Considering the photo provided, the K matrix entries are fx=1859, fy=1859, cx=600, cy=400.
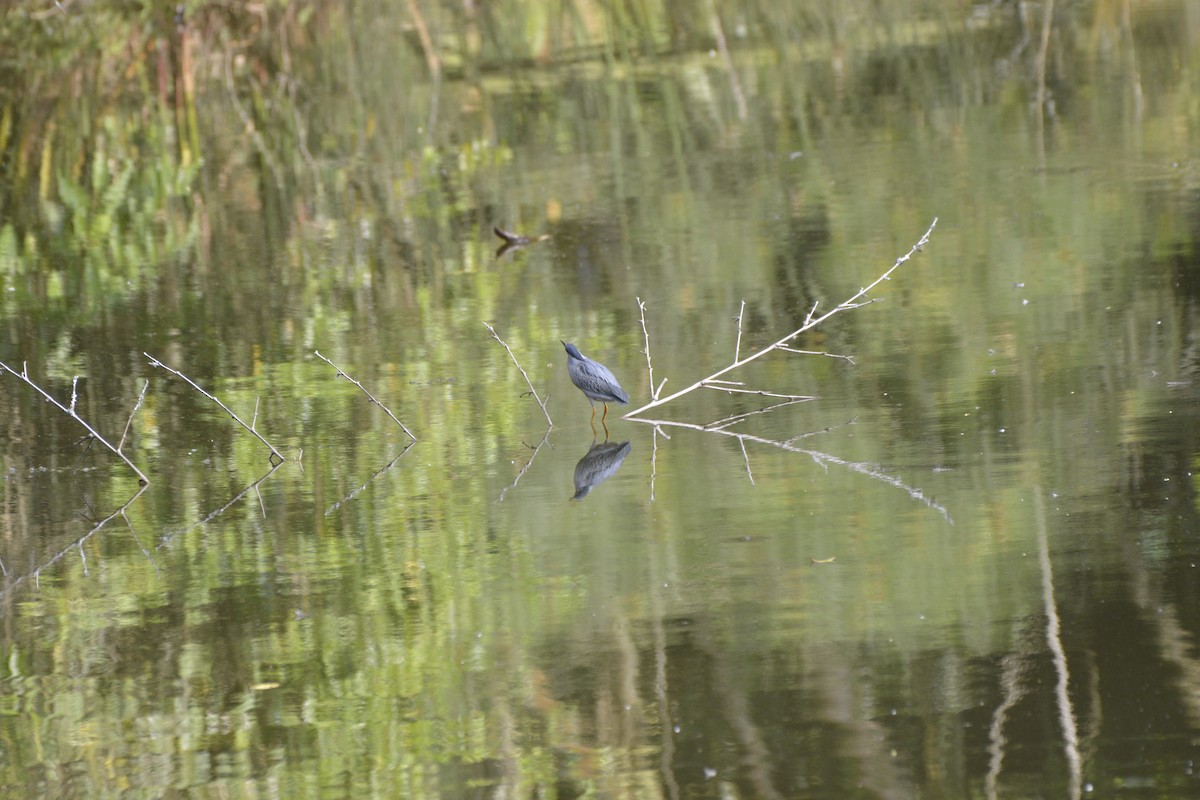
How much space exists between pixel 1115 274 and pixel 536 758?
559 centimetres

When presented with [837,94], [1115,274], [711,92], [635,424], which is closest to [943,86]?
[837,94]

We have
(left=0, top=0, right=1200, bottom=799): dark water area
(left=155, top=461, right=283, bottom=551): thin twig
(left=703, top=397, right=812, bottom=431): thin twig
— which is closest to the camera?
(left=0, top=0, right=1200, bottom=799): dark water area

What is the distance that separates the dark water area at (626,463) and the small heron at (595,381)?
19 centimetres

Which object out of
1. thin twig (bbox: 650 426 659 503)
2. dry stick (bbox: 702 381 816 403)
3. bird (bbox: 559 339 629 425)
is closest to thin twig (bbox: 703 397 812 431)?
dry stick (bbox: 702 381 816 403)

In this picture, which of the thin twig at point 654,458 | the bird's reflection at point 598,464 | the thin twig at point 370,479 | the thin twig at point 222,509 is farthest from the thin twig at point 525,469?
the thin twig at point 222,509

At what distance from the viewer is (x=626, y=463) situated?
715cm

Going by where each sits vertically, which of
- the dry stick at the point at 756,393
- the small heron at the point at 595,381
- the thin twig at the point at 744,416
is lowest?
the thin twig at the point at 744,416

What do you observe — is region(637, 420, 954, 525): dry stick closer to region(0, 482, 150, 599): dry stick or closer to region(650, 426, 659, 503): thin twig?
region(650, 426, 659, 503): thin twig

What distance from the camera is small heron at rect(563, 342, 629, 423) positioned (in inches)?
291

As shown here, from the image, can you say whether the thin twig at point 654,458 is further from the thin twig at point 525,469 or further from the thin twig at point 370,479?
the thin twig at point 370,479

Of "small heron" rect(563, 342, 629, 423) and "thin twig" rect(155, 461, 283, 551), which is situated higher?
"small heron" rect(563, 342, 629, 423)

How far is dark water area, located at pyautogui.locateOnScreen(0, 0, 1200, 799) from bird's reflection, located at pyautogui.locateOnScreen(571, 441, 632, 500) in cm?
3

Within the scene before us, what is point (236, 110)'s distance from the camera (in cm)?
1898

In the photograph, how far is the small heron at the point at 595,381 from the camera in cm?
738
